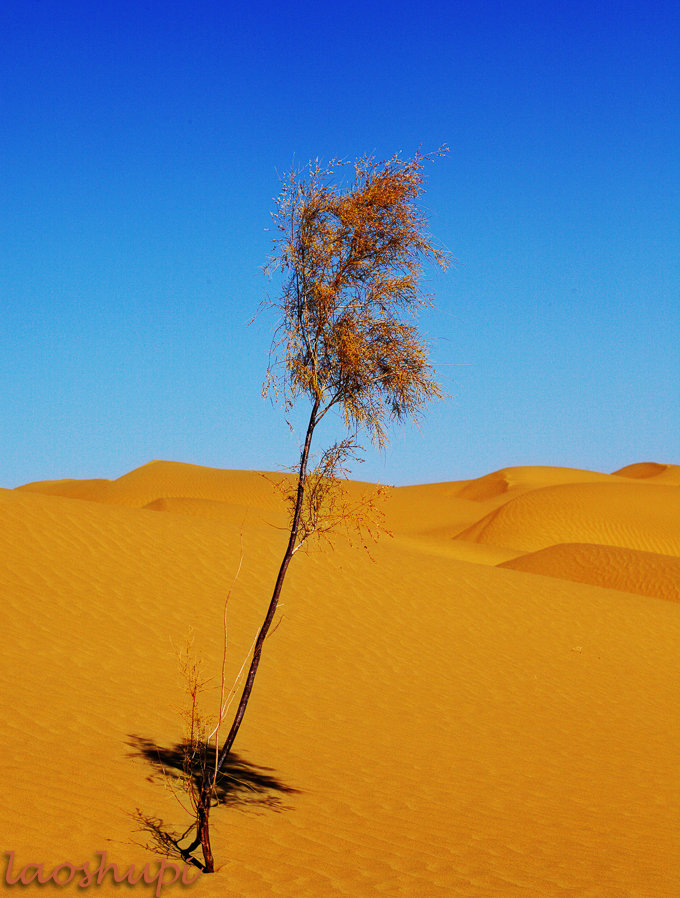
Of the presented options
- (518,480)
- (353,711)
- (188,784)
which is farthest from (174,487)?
(188,784)

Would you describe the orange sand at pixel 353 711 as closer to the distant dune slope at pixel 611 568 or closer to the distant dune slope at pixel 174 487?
the distant dune slope at pixel 611 568

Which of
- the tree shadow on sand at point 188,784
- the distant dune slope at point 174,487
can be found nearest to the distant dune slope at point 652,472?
the distant dune slope at point 174,487

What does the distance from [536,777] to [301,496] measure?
4836 millimetres

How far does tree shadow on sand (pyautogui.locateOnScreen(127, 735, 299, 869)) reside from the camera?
613 cm

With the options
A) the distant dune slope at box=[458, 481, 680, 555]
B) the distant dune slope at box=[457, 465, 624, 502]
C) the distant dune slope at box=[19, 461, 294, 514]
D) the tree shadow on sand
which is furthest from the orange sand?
the distant dune slope at box=[457, 465, 624, 502]

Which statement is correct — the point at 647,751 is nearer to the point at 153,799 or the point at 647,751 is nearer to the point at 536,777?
the point at 536,777

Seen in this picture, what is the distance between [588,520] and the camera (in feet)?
149

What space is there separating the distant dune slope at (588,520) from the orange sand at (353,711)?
2278cm

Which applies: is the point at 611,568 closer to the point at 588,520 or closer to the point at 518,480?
the point at 588,520

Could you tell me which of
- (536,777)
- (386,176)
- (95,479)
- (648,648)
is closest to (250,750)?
(536,777)

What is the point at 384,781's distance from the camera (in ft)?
27.0

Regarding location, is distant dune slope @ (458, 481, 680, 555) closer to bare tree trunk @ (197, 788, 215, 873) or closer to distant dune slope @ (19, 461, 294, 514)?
distant dune slope @ (19, 461, 294, 514)

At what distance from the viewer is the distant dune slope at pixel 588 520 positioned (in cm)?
4325

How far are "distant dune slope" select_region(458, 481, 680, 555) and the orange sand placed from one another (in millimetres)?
22779
